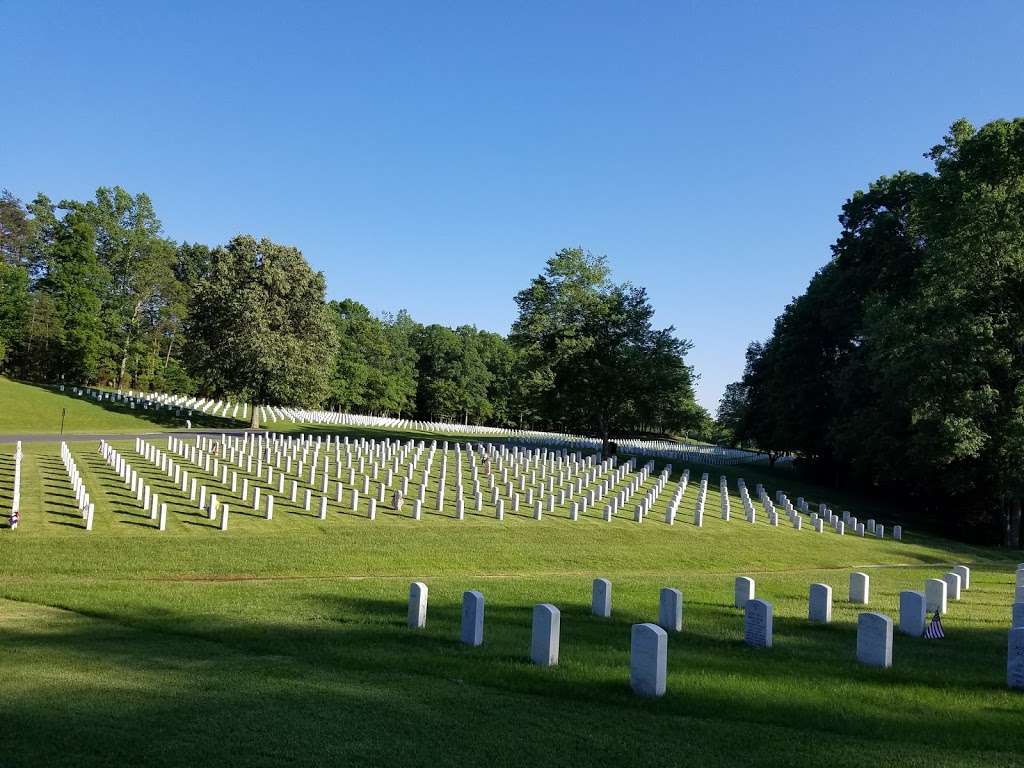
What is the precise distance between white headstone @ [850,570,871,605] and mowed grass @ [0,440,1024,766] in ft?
1.46

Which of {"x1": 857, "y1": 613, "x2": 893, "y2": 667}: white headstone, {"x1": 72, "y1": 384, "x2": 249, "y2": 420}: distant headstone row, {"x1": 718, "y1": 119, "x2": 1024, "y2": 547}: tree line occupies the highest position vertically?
{"x1": 718, "y1": 119, "x2": 1024, "y2": 547}: tree line

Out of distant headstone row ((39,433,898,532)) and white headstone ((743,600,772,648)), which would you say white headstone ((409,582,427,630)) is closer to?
white headstone ((743,600,772,648))

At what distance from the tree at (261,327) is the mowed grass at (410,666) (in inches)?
1204

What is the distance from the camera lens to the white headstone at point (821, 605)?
36.9ft

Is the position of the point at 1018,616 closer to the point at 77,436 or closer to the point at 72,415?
the point at 77,436

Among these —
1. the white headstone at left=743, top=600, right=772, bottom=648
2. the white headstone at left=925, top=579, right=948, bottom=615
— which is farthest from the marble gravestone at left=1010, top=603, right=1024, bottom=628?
the white headstone at left=743, top=600, right=772, bottom=648

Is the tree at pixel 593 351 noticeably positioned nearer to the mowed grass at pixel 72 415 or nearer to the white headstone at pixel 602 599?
the mowed grass at pixel 72 415

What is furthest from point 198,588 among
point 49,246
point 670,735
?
point 49,246

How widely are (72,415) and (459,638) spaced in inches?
1762

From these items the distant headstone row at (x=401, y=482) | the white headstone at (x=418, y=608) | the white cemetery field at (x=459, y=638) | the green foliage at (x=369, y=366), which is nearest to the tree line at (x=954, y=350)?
the distant headstone row at (x=401, y=482)

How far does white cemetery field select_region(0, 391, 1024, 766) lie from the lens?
→ 5562mm

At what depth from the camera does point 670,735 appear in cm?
589

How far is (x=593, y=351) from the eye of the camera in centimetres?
4703

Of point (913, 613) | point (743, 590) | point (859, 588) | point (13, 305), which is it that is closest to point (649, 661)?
point (743, 590)
